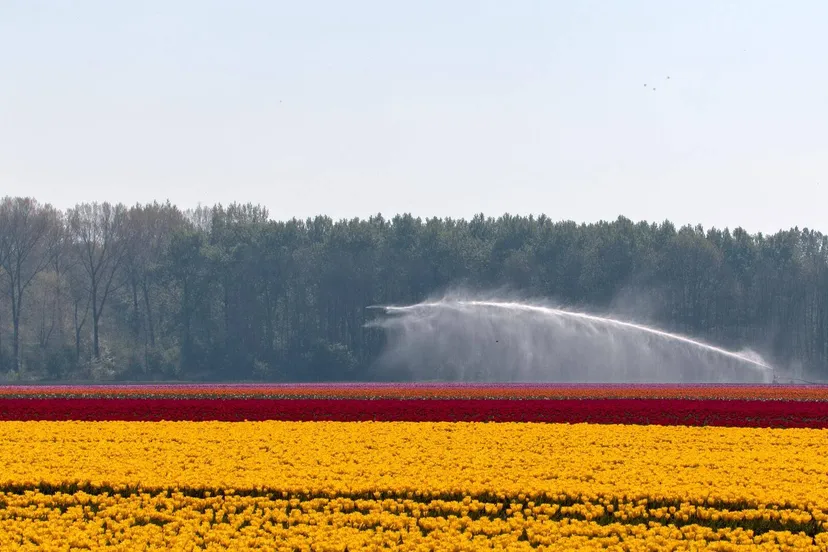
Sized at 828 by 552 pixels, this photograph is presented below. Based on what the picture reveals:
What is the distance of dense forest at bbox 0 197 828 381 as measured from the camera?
88000 mm

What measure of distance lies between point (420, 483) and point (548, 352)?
2284 inches

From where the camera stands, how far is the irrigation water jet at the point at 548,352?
234 feet

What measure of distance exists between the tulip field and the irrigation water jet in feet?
148

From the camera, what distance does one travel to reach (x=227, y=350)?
87.1 meters

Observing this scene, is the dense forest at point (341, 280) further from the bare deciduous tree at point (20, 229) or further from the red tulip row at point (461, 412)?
the red tulip row at point (461, 412)

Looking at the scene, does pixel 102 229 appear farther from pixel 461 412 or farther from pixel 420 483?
pixel 420 483

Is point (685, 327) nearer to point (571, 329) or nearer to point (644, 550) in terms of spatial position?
point (571, 329)

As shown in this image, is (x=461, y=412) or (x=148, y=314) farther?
(x=148, y=314)

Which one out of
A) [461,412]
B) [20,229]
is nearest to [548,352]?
[20,229]

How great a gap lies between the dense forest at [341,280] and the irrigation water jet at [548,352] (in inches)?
183

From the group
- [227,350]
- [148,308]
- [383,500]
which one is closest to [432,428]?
[383,500]

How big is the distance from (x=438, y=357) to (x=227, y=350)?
58.3 ft

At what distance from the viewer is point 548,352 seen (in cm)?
7288

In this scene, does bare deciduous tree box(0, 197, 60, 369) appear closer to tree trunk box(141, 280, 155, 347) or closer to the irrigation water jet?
tree trunk box(141, 280, 155, 347)
